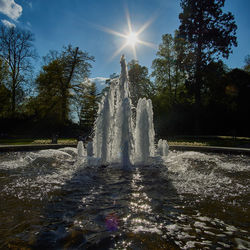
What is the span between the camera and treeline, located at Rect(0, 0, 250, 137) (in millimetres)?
24500

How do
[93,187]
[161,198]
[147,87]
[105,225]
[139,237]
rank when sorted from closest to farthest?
[139,237], [105,225], [161,198], [93,187], [147,87]

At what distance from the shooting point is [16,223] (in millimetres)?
2555

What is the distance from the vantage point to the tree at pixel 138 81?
33625mm

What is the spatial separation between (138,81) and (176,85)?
672 centimetres

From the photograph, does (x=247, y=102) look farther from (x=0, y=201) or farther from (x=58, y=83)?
(x=0, y=201)

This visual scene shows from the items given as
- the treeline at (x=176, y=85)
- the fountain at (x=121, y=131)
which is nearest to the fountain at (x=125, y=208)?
the fountain at (x=121, y=131)

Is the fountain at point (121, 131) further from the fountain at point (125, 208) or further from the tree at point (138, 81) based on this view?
the tree at point (138, 81)

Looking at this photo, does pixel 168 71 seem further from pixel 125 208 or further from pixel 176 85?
pixel 125 208

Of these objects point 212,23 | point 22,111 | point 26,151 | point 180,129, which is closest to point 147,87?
point 180,129

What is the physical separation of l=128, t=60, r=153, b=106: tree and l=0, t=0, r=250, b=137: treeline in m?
2.90

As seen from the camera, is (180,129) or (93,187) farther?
(180,129)

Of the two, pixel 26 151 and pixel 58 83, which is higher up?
pixel 58 83

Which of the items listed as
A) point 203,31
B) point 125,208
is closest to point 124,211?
point 125,208

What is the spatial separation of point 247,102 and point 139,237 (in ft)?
93.6
